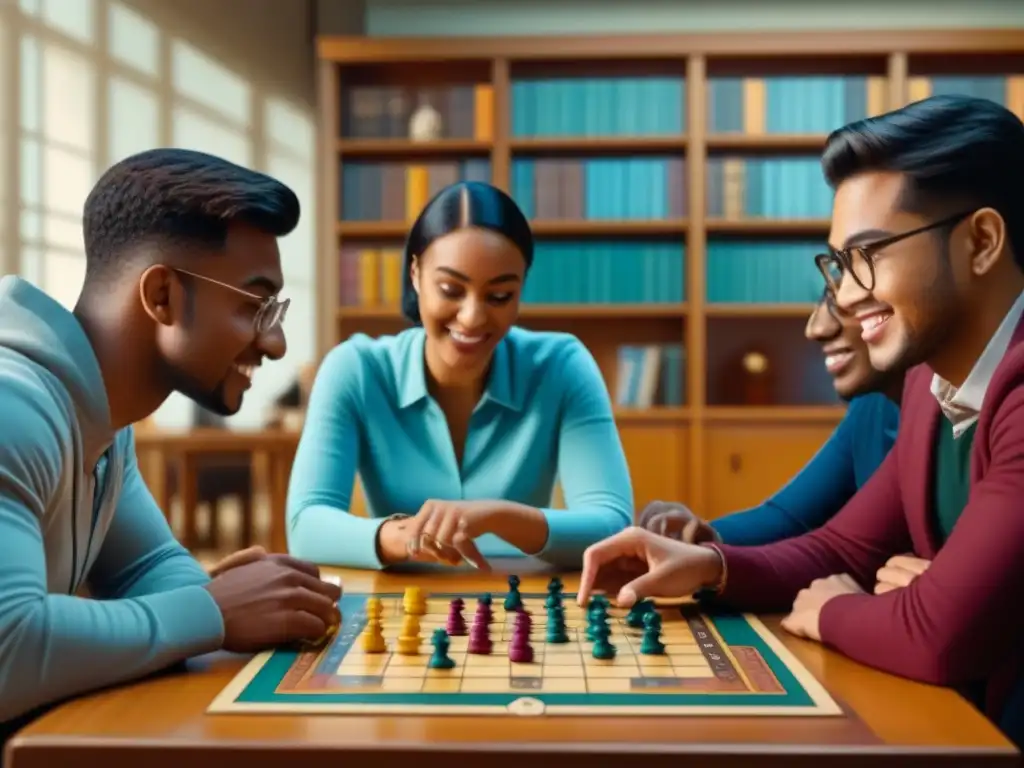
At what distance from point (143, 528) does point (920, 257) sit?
3.25ft

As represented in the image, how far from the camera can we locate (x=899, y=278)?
43.3 inches

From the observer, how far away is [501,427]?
6.12ft

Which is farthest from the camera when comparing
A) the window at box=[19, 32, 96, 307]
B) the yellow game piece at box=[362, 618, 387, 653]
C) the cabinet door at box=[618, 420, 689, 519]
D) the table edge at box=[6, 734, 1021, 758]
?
the cabinet door at box=[618, 420, 689, 519]

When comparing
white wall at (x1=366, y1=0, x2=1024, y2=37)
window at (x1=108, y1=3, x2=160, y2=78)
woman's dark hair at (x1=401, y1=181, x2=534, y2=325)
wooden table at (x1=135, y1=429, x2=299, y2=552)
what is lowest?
wooden table at (x1=135, y1=429, x2=299, y2=552)

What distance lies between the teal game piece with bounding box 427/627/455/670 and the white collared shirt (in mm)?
627

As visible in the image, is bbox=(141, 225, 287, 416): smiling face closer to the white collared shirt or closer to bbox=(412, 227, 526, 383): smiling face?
bbox=(412, 227, 526, 383): smiling face

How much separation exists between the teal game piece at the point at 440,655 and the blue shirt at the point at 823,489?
0.86m

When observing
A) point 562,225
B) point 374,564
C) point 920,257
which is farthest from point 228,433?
point 920,257

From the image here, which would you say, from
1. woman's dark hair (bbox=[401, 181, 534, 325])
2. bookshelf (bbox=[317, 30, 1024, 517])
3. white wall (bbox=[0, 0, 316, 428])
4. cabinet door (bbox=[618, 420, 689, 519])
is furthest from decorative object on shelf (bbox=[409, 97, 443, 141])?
woman's dark hair (bbox=[401, 181, 534, 325])

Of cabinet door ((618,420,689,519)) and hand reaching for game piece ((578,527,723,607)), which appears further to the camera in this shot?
cabinet door ((618,420,689,519))

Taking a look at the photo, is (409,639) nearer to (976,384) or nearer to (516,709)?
(516,709)

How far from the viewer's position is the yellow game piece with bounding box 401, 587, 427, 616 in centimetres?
116

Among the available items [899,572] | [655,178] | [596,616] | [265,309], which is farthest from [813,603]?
[655,178]

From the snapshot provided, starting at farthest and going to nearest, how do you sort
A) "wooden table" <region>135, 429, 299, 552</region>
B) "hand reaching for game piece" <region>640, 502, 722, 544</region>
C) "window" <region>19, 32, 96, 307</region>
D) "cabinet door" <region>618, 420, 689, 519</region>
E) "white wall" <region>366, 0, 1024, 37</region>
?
"white wall" <region>366, 0, 1024, 37</region> → "cabinet door" <region>618, 420, 689, 519</region> → "wooden table" <region>135, 429, 299, 552</region> → "window" <region>19, 32, 96, 307</region> → "hand reaching for game piece" <region>640, 502, 722, 544</region>
